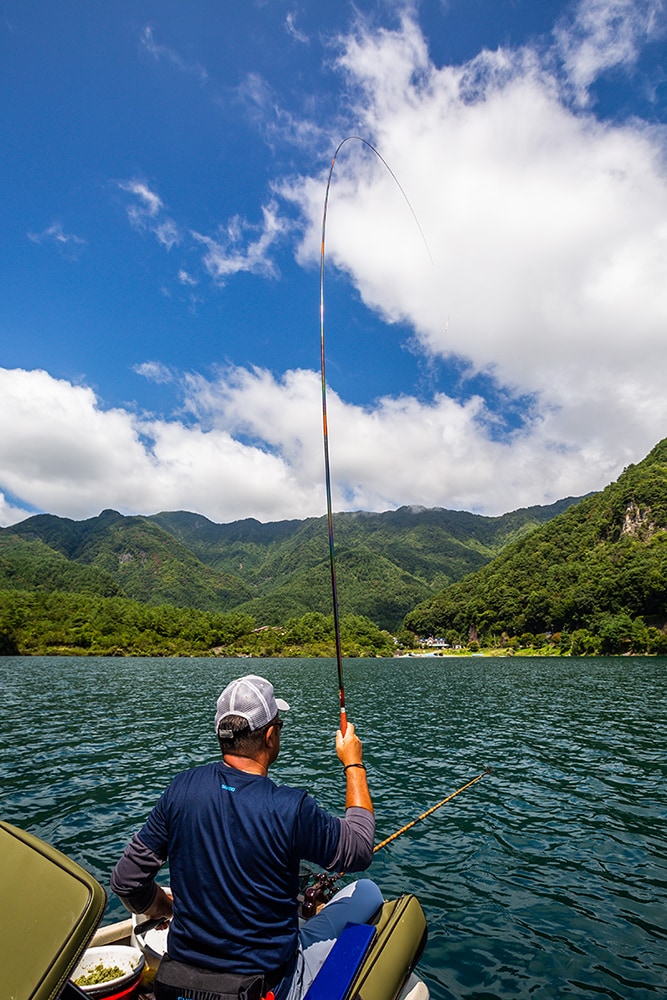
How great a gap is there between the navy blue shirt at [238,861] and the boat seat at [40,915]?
0.74 m

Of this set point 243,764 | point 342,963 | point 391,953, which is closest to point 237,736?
point 243,764

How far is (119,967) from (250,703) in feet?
12.7

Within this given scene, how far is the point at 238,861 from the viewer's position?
3.67 m

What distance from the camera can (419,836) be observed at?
527 inches

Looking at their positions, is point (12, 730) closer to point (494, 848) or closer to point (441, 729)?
point (441, 729)

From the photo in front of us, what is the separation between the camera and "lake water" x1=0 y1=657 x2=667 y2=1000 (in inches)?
332

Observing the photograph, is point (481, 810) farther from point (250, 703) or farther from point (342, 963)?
point (250, 703)

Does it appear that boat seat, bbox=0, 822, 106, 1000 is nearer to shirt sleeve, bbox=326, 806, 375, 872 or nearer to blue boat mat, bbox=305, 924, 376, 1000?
shirt sleeve, bbox=326, 806, 375, 872

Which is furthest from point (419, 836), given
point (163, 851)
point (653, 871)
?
point (163, 851)

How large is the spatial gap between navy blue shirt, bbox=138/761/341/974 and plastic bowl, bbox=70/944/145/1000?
2129 mm

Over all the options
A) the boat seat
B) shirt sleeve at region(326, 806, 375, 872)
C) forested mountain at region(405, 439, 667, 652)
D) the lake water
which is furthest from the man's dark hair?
forested mountain at region(405, 439, 667, 652)

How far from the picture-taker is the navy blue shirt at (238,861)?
12.0 ft

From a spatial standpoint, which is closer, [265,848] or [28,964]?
[28,964]

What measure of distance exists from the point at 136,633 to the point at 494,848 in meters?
176
